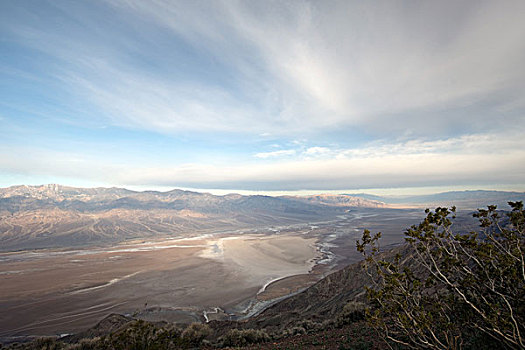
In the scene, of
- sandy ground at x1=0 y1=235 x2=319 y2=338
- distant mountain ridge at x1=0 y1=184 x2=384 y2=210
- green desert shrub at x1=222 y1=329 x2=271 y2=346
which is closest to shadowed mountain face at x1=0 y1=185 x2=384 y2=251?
distant mountain ridge at x1=0 y1=184 x2=384 y2=210

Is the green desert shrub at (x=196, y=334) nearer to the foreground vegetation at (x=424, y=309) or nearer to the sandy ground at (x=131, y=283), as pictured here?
the foreground vegetation at (x=424, y=309)

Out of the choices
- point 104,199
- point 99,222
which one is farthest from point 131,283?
point 104,199

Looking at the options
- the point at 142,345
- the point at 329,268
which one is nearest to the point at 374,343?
the point at 142,345

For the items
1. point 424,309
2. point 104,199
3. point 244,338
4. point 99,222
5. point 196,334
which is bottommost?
point 99,222

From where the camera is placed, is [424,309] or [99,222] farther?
[99,222]

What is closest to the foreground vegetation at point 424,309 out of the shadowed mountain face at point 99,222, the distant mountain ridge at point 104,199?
the shadowed mountain face at point 99,222

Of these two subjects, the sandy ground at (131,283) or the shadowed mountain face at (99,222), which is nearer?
the sandy ground at (131,283)

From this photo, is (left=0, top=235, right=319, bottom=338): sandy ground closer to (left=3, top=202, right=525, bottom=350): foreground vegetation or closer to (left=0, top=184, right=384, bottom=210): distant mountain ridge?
(left=3, top=202, right=525, bottom=350): foreground vegetation

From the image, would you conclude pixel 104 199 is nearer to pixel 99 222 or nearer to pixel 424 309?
pixel 99 222
